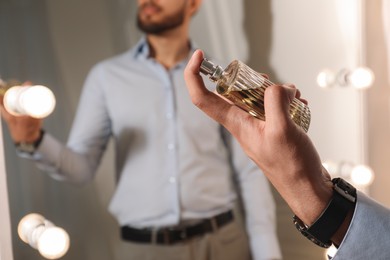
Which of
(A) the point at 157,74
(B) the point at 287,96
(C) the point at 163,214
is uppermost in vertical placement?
(B) the point at 287,96

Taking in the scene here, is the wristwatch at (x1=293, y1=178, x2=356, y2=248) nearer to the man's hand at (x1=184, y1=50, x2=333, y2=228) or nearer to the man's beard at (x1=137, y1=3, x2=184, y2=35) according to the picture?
the man's hand at (x1=184, y1=50, x2=333, y2=228)

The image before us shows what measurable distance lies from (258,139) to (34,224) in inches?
13.7

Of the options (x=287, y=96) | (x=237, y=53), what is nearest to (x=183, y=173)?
(x=237, y=53)

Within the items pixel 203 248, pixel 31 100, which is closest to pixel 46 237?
pixel 31 100

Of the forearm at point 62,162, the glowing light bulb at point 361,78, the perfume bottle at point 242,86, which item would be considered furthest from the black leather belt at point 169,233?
the perfume bottle at point 242,86

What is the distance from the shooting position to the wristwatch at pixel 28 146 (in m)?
0.71

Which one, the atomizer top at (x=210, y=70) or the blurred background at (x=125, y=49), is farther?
the blurred background at (x=125, y=49)

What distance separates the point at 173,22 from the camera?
0.89 meters

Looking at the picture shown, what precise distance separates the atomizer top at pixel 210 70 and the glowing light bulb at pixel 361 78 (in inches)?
17.9

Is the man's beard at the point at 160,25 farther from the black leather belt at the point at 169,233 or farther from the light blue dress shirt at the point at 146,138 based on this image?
the black leather belt at the point at 169,233

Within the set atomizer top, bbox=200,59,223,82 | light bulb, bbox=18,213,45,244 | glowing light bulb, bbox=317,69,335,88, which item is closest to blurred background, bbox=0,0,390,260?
glowing light bulb, bbox=317,69,335,88

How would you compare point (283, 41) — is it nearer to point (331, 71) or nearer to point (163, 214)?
point (331, 71)

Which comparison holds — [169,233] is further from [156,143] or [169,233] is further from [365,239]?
[365,239]

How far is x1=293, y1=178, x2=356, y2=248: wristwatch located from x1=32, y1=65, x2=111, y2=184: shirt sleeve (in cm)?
52
